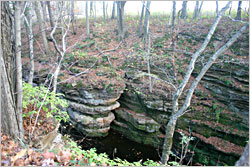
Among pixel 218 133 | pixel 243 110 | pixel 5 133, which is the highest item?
pixel 5 133

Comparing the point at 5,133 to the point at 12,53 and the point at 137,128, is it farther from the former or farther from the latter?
the point at 137,128

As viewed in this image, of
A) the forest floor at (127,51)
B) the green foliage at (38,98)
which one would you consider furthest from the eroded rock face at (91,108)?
the green foliage at (38,98)

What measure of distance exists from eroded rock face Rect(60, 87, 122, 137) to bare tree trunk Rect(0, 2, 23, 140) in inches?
220

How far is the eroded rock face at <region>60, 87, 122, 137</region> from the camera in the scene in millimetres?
8773

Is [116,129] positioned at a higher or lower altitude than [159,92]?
lower

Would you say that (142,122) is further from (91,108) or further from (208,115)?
(208,115)

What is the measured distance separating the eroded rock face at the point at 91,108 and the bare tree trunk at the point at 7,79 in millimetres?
5588

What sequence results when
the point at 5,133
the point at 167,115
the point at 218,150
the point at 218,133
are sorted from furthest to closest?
the point at 167,115 < the point at 218,133 < the point at 218,150 < the point at 5,133

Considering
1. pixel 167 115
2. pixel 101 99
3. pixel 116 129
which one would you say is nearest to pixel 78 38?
pixel 101 99

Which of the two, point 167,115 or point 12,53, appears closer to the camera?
point 12,53

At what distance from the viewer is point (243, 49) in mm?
9516

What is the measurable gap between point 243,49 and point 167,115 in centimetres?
628

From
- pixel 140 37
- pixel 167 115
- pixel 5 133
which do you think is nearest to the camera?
pixel 5 133

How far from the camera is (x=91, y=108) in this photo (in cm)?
877
